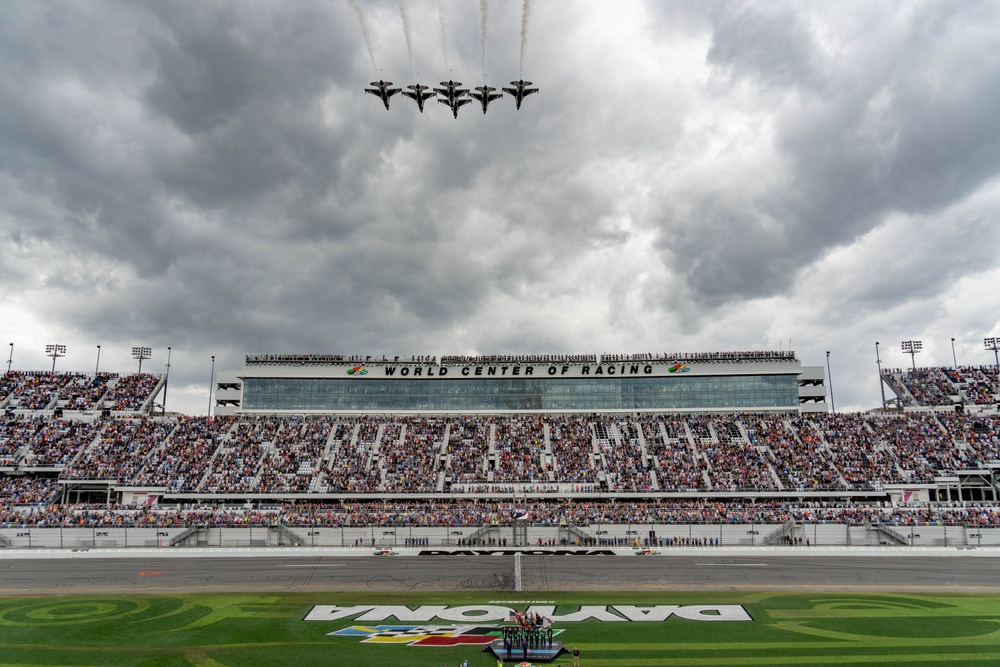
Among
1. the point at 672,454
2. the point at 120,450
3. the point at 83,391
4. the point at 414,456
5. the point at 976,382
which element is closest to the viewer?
the point at 672,454

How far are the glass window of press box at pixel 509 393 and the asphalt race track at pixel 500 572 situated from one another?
1511 inches

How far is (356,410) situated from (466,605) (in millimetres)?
59502

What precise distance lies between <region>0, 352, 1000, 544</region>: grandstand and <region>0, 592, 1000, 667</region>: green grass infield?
23.7m

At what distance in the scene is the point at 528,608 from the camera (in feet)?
121

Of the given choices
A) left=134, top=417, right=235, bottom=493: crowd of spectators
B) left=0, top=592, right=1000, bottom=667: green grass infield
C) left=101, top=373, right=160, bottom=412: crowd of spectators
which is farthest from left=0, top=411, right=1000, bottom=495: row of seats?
left=0, top=592, right=1000, bottom=667: green grass infield

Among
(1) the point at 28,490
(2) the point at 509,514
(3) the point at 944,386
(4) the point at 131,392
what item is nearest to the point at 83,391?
(4) the point at 131,392

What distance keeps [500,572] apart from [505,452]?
32455 millimetres

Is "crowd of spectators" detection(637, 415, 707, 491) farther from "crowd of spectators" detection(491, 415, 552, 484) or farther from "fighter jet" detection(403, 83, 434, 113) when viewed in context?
"fighter jet" detection(403, 83, 434, 113)

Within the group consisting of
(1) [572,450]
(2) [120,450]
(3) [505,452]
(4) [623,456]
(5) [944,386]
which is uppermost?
(5) [944,386]

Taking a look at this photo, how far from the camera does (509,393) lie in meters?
95.1

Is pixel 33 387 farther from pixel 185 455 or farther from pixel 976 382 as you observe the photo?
pixel 976 382

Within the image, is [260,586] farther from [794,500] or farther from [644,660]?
[794,500]

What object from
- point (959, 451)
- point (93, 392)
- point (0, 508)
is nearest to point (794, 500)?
point (959, 451)

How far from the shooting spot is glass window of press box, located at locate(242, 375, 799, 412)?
93688mm
